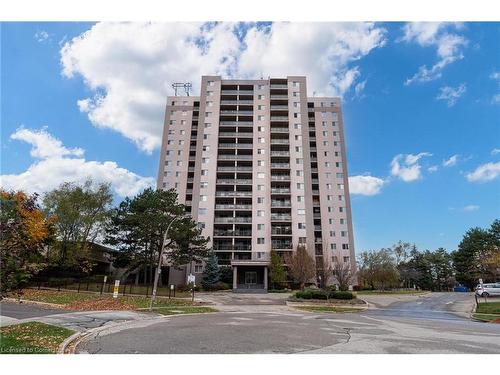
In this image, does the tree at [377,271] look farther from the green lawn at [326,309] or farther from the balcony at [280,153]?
the green lawn at [326,309]

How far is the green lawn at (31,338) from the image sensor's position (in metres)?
7.55

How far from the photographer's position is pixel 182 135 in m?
63.2

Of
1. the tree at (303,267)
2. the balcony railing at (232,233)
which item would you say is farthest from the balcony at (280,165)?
the tree at (303,267)

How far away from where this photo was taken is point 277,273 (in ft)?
156

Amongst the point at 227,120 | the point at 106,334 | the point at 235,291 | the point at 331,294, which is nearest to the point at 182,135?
the point at 227,120

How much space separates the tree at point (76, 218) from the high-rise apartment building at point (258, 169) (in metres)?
15.6

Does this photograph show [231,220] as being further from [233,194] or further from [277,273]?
[277,273]

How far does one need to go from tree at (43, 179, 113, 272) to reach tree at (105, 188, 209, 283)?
9.98 feet

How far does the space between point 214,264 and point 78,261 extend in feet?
57.3

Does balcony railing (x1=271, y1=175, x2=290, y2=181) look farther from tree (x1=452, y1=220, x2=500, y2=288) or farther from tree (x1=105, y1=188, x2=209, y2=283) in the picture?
tree (x1=452, y1=220, x2=500, y2=288)

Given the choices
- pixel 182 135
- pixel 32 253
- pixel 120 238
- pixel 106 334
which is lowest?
pixel 106 334

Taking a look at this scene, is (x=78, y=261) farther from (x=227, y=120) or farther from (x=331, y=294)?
(x=227, y=120)

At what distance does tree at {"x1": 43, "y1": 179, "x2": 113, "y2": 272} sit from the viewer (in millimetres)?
39594

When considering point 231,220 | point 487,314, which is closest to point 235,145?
point 231,220
